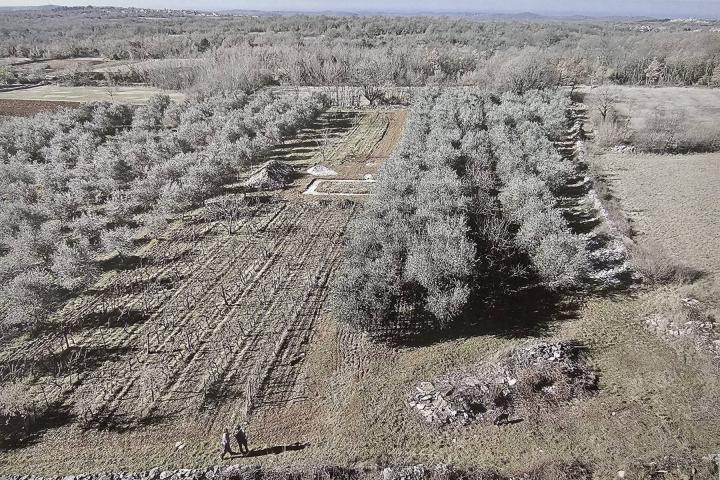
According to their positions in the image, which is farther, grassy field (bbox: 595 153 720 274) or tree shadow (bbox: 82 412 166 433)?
grassy field (bbox: 595 153 720 274)

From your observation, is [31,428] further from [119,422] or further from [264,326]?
[264,326]

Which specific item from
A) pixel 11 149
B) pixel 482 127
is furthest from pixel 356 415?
pixel 11 149

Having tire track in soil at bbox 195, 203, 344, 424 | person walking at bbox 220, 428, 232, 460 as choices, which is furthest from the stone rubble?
tire track in soil at bbox 195, 203, 344, 424

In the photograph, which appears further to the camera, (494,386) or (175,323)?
(175,323)

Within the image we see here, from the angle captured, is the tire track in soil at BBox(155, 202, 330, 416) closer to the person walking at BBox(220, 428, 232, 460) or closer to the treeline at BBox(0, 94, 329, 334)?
the person walking at BBox(220, 428, 232, 460)

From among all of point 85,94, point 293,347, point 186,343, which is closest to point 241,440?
point 293,347

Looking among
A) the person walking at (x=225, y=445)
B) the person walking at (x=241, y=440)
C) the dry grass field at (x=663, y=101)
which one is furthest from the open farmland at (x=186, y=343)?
the dry grass field at (x=663, y=101)
